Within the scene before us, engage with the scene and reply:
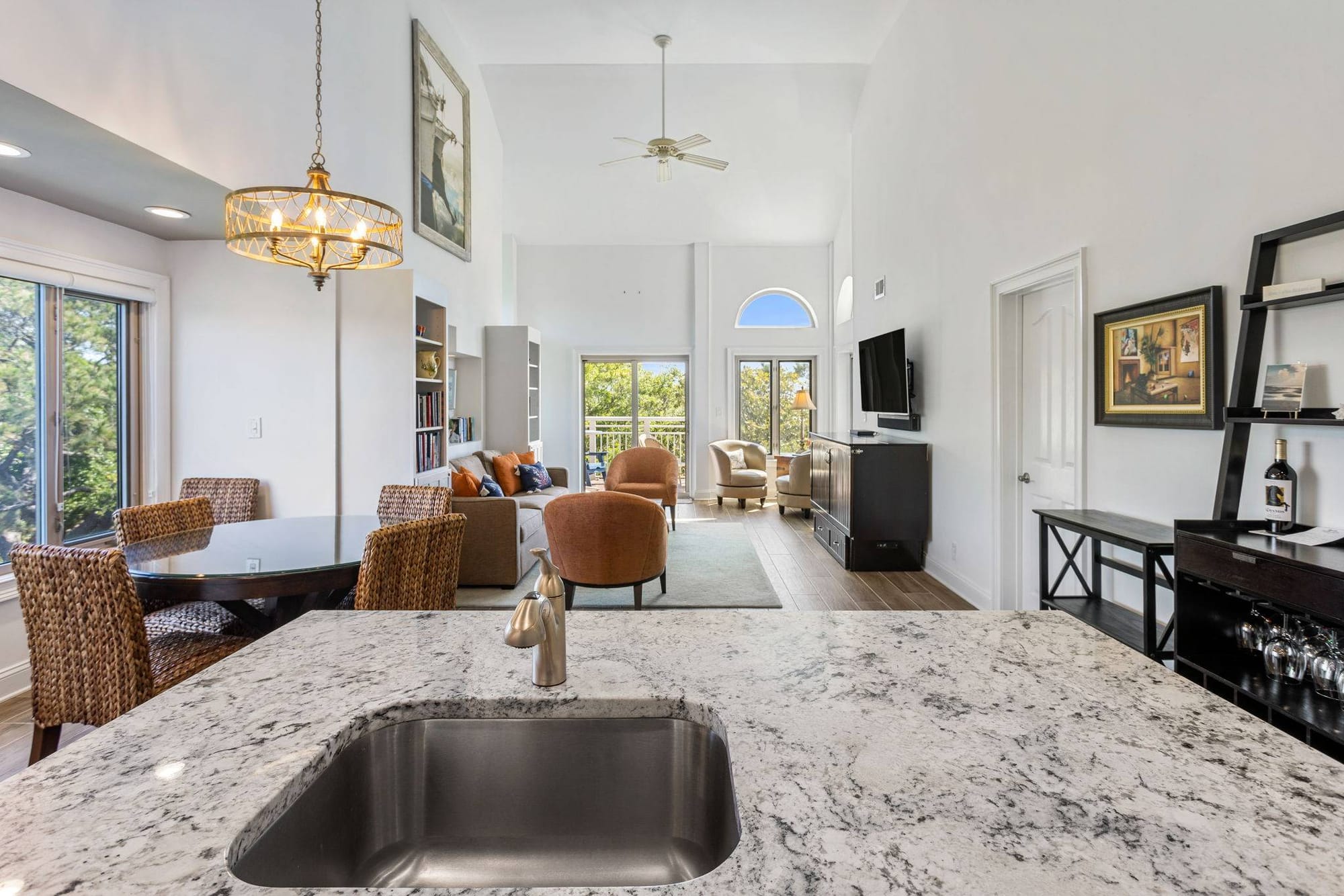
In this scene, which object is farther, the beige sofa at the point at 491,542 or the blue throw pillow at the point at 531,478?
the blue throw pillow at the point at 531,478

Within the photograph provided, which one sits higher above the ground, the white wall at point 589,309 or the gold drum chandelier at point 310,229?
the white wall at point 589,309

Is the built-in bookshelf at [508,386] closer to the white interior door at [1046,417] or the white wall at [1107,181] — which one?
the white wall at [1107,181]

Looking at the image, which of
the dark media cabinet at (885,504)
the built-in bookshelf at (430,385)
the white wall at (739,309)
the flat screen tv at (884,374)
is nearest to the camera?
the built-in bookshelf at (430,385)

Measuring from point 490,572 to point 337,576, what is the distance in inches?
88.9

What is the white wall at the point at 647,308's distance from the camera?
9.11 metres

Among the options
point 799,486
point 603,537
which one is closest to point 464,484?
point 603,537

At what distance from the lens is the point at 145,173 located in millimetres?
2939

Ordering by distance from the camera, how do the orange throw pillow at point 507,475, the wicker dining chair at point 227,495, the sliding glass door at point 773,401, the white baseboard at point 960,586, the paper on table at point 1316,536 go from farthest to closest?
the sliding glass door at point 773,401 < the orange throw pillow at point 507,475 < the white baseboard at point 960,586 < the wicker dining chair at point 227,495 < the paper on table at point 1316,536

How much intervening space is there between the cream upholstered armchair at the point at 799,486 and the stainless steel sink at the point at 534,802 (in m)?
6.96

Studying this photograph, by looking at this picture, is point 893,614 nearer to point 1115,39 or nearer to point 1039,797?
point 1039,797

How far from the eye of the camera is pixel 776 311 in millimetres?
9258

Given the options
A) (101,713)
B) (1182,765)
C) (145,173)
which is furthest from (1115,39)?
(101,713)

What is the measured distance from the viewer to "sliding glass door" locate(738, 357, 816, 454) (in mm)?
9219

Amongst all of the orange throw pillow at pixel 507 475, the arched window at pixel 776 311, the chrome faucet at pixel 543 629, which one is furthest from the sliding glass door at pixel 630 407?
the chrome faucet at pixel 543 629
